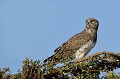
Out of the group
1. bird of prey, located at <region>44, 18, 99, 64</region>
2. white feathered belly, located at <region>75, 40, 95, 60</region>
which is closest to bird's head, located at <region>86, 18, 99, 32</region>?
bird of prey, located at <region>44, 18, 99, 64</region>

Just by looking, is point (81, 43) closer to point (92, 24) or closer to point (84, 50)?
point (84, 50)

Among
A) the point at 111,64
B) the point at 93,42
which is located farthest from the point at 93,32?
the point at 111,64

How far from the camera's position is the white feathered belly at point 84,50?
42.6 ft

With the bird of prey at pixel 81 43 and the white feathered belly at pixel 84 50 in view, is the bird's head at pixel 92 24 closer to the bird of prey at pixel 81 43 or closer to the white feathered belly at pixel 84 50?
the bird of prey at pixel 81 43

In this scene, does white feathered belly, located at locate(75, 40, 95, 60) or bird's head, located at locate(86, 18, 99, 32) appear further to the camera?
bird's head, located at locate(86, 18, 99, 32)

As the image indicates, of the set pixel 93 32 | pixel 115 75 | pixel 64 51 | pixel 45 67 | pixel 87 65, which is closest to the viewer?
pixel 115 75

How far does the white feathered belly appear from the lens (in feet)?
42.6

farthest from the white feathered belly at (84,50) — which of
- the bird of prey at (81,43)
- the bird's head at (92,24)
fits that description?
the bird's head at (92,24)

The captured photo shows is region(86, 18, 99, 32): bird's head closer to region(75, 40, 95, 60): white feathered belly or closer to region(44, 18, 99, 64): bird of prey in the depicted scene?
region(44, 18, 99, 64): bird of prey

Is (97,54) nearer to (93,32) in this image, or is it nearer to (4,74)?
(4,74)

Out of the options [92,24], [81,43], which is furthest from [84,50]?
[92,24]

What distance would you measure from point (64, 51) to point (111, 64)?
5441mm

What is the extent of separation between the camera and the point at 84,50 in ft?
43.1

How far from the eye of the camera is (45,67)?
689 centimetres
